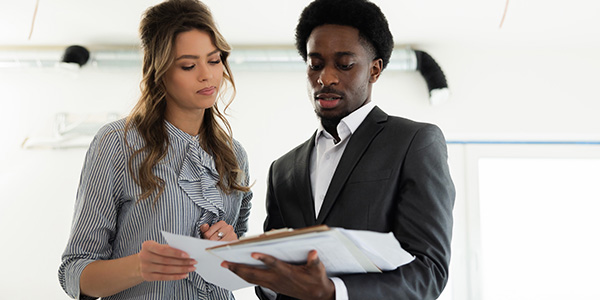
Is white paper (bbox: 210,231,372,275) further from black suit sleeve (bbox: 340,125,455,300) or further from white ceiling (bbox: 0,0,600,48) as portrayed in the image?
white ceiling (bbox: 0,0,600,48)

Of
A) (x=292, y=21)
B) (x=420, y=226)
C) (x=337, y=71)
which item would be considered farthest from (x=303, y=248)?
(x=292, y=21)

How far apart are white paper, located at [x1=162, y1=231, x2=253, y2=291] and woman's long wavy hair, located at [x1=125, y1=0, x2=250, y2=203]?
0.34 meters

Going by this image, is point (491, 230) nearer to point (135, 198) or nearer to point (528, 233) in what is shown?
point (528, 233)

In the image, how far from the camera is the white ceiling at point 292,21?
13.0ft

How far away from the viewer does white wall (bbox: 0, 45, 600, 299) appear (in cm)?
470

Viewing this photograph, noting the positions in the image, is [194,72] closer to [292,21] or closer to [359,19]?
[359,19]

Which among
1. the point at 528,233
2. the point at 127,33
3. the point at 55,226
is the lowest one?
the point at 528,233

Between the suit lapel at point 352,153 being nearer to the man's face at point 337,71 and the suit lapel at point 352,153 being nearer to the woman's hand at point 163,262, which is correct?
the man's face at point 337,71

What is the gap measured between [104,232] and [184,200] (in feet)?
0.72

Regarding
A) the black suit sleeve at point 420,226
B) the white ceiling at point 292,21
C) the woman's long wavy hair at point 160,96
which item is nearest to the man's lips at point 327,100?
the black suit sleeve at point 420,226

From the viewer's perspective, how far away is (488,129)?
471 centimetres

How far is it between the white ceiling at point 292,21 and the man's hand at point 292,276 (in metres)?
2.84

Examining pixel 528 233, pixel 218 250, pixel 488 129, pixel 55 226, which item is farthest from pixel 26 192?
pixel 218 250

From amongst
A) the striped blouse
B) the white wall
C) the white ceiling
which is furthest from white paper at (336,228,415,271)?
the white wall
